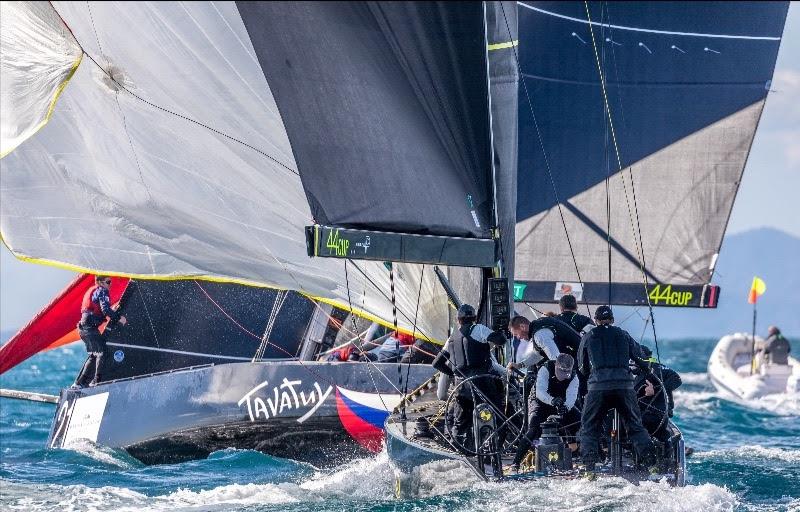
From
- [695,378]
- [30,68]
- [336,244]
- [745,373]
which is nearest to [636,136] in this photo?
[336,244]

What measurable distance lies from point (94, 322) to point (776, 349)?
14.9 m

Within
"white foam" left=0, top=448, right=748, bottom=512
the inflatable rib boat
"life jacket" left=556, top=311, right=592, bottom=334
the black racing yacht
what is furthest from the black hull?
the inflatable rib boat

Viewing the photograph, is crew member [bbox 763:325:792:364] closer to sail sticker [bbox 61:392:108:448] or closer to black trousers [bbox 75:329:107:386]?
black trousers [bbox 75:329:107:386]

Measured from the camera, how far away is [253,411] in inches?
657

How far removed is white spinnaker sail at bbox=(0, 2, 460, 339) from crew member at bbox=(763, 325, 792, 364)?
13541mm

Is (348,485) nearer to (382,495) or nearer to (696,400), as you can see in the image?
(382,495)

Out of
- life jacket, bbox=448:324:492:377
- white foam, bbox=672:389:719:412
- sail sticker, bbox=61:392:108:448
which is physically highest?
white foam, bbox=672:389:719:412

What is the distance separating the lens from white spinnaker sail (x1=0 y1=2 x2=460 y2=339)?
13375mm

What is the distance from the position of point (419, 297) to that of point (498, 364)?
3157mm

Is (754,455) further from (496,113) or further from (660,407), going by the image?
(496,113)

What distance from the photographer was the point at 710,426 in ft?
73.5

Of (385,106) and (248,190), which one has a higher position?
(385,106)

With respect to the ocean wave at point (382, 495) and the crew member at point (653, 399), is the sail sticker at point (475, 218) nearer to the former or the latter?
the crew member at point (653, 399)

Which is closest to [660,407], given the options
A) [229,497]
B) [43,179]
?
[229,497]
